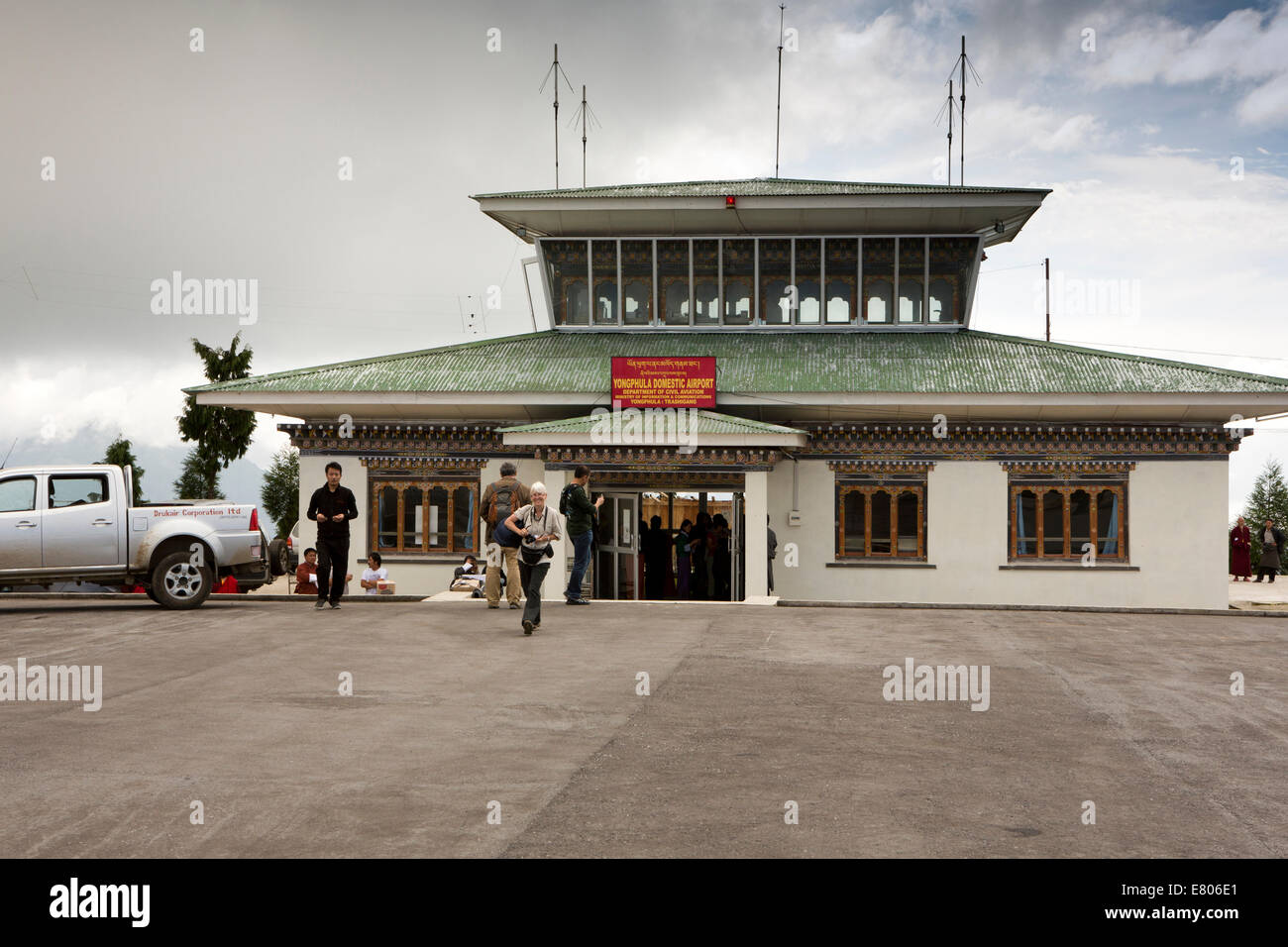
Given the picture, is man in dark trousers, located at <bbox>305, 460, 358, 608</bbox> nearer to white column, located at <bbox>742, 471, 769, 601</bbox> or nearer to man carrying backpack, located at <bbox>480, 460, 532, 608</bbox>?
man carrying backpack, located at <bbox>480, 460, 532, 608</bbox>

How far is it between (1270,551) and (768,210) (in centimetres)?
1973

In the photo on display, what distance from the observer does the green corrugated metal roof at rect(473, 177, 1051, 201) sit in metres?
29.5

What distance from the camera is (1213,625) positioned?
1792 cm

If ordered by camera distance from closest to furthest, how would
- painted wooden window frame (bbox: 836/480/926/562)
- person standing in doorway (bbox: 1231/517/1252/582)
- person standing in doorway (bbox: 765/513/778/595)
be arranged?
1. person standing in doorway (bbox: 765/513/778/595)
2. painted wooden window frame (bbox: 836/480/926/562)
3. person standing in doorway (bbox: 1231/517/1252/582)

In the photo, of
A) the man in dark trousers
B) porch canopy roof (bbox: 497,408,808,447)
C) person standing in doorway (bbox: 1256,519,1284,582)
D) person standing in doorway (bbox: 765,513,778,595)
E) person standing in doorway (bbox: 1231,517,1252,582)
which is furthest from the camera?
person standing in doorway (bbox: 1231,517,1252,582)

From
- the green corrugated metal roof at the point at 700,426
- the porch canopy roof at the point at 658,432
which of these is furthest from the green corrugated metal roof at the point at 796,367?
the porch canopy roof at the point at 658,432

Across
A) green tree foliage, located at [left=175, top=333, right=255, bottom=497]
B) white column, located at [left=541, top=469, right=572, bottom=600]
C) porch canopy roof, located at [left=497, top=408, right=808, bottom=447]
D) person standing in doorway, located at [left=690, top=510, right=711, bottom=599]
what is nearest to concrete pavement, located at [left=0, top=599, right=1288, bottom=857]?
white column, located at [left=541, top=469, right=572, bottom=600]

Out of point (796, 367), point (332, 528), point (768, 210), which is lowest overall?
point (332, 528)

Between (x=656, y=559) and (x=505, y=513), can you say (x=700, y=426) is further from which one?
(x=505, y=513)

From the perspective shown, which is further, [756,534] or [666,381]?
[666,381]

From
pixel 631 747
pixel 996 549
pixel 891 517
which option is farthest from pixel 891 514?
pixel 631 747

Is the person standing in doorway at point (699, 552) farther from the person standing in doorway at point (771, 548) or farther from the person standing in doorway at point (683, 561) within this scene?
the person standing in doorway at point (771, 548)

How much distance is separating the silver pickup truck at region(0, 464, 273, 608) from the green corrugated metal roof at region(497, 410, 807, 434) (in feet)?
27.9

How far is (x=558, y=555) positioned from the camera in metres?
25.4
